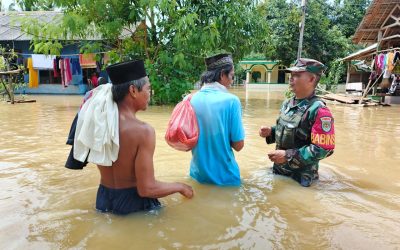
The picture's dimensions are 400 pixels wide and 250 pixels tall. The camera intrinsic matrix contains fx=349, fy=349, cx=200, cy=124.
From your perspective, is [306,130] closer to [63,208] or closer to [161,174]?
[161,174]

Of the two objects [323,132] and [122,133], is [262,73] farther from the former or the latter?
[122,133]

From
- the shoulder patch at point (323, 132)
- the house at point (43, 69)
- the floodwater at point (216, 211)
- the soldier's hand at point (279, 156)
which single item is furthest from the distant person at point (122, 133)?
the house at point (43, 69)

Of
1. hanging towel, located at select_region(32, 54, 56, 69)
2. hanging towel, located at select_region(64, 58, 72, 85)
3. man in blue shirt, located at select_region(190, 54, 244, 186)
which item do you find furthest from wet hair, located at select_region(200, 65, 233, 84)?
hanging towel, located at select_region(32, 54, 56, 69)

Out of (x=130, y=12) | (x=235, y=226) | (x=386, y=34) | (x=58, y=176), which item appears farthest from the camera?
(x=386, y=34)

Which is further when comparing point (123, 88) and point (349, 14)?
point (349, 14)

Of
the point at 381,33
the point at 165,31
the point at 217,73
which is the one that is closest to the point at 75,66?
the point at 165,31

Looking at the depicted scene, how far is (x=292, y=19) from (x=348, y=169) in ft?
69.9

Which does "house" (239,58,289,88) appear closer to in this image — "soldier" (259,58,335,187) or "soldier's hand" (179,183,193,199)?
Result: "soldier" (259,58,335,187)

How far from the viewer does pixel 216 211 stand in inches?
118

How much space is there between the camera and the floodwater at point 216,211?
2.51 meters

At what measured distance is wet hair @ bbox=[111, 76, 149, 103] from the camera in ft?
7.92

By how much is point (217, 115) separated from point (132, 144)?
904 millimetres

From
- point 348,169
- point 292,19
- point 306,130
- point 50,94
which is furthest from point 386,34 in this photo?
point 50,94

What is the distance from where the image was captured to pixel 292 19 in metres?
24.0
